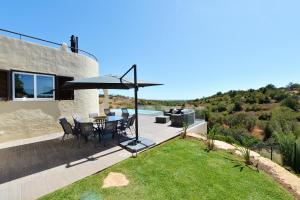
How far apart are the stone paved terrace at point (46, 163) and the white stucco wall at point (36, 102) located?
769mm

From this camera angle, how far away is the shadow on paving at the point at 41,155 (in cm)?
504

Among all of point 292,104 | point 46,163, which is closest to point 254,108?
point 292,104

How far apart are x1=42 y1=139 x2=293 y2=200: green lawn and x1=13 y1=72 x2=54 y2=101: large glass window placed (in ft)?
19.3

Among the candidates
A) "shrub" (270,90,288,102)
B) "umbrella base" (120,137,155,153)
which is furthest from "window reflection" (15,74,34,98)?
"shrub" (270,90,288,102)

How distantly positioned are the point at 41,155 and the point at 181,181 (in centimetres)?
464

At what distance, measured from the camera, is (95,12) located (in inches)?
467

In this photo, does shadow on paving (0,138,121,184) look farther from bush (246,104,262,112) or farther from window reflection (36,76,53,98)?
bush (246,104,262,112)

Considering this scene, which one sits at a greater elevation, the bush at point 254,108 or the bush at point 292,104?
the bush at point 292,104

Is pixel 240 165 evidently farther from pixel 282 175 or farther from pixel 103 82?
pixel 103 82

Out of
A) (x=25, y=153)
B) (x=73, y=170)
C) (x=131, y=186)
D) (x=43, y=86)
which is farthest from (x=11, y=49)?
(x=131, y=186)

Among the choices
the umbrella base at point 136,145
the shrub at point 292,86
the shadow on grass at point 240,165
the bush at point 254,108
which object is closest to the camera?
the shadow on grass at point 240,165

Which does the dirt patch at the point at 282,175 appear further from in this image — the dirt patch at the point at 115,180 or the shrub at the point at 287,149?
the dirt patch at the point at 115,180

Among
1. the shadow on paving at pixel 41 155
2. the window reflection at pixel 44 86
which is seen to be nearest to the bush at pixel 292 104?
the shadow on paving at pixel 41 155

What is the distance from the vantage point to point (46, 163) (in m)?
5.48
